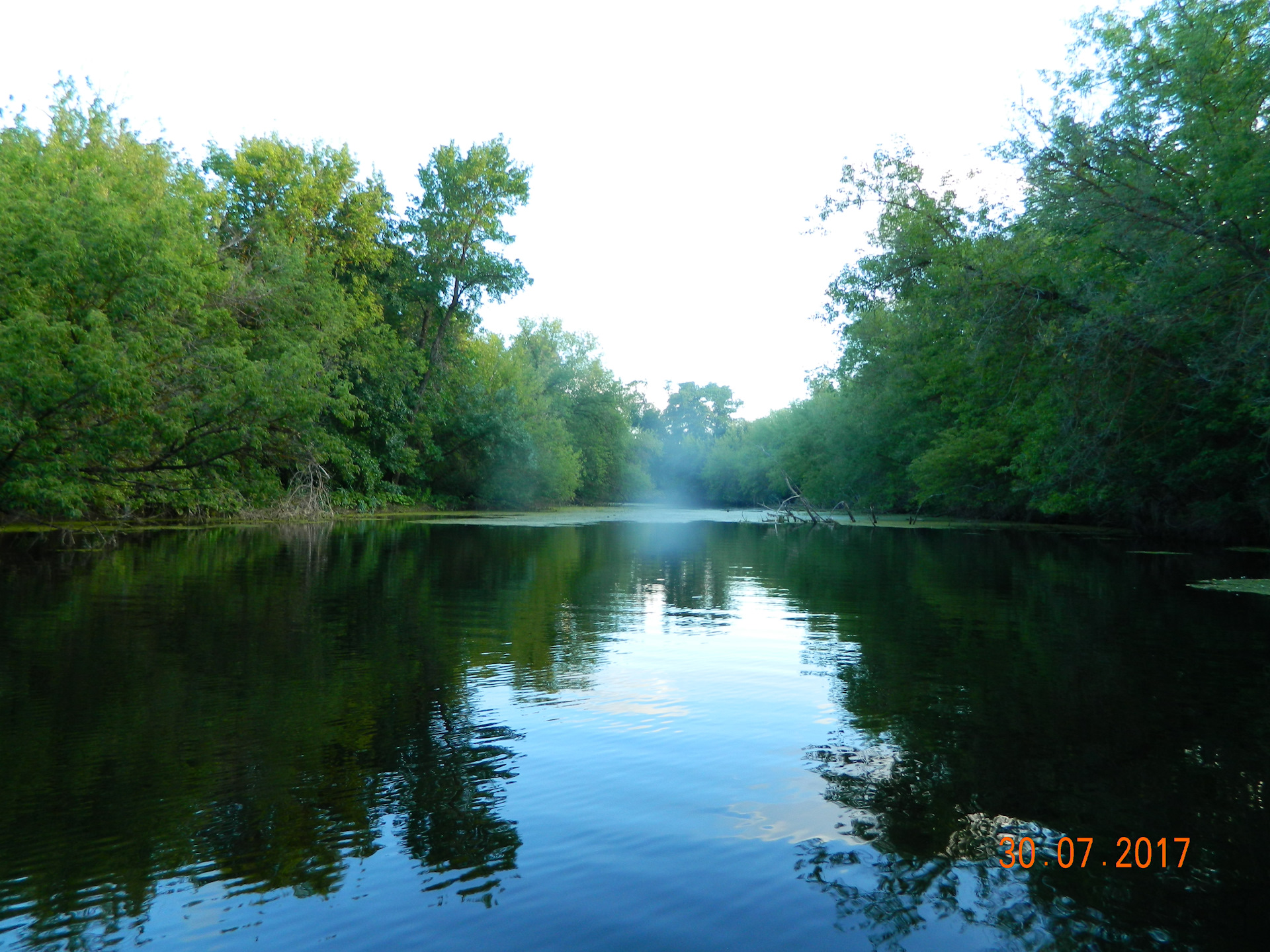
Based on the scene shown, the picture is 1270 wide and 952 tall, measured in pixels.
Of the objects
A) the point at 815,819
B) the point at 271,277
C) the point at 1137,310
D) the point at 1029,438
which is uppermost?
the point at 271,277

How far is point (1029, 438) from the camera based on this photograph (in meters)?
26.2

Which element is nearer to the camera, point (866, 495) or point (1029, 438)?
point (1029, 438)

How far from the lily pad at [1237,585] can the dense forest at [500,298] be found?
3.37 m

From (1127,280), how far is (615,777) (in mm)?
18254

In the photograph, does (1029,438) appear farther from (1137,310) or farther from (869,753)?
(869,753)

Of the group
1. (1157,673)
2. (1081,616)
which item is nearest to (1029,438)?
(1081,616)

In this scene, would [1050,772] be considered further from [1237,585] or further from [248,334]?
[248,334]

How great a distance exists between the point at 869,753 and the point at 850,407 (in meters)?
43.7

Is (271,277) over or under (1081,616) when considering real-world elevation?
over

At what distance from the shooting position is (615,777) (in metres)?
4.53
